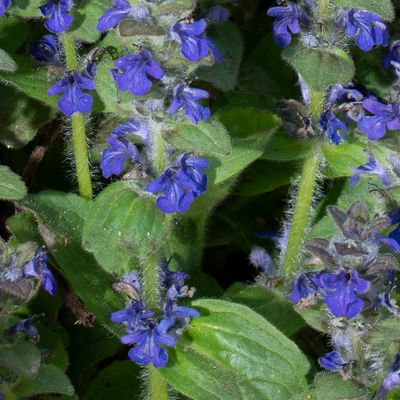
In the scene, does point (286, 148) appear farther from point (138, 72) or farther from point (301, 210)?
point (138, 72)

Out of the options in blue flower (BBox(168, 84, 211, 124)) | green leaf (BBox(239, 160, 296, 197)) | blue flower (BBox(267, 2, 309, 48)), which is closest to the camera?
blue flower (BBox(168, 84, 211, 124))

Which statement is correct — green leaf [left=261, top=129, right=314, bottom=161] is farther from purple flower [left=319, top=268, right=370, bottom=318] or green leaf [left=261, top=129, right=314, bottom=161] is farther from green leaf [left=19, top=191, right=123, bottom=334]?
purple flower [left=319, top=268, right=370, bottom=318]

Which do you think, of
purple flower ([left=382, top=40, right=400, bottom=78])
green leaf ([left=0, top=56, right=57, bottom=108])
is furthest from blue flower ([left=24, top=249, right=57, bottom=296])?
purple flower ([left=382, top=40, right=400, bottom=78])

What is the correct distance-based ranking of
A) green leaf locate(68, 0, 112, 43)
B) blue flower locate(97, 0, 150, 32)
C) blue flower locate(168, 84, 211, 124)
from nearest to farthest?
blue flower locate(97, 0, 150, 32), blue flower locate(168, 84, 211, 124), green leaf locate(68, 0, 112, 43)

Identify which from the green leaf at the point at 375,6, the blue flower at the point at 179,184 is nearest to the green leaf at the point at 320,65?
the green leaf at the point at 375,6

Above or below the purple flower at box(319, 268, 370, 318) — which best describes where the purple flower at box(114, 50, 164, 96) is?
above

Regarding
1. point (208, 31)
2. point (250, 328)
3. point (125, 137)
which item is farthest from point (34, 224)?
point (208, 31)

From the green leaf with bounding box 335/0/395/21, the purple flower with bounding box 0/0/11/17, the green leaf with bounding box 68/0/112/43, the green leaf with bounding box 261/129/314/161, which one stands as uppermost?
the purple flower with bounding box 0/0/11/17
